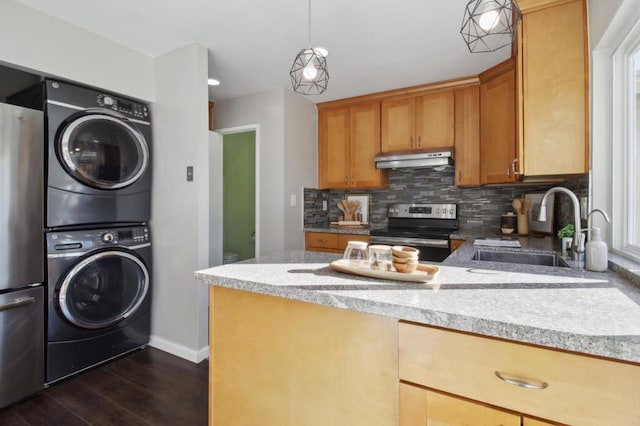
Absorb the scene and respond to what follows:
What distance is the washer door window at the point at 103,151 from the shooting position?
207cm

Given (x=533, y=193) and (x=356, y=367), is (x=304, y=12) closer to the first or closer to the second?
(x=356, y=367)

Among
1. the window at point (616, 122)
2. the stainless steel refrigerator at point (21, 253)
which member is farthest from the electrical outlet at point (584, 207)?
the stainless steel refrigerator at point (21, 253)

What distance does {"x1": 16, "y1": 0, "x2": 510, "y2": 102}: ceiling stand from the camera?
192 cm

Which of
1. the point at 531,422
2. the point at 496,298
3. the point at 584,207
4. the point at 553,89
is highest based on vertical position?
the point at 553,89

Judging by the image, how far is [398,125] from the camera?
339 centimetres

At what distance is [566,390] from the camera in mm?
678

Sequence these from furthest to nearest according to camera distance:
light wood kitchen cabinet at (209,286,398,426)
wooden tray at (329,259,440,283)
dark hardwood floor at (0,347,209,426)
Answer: dark hardwood floor at (0,347,209,426)
wooden tray at (329,259,440,283)
light wood kitchen cabinet at (209,286,398,426)

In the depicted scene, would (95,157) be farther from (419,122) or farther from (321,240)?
→ (419,122)

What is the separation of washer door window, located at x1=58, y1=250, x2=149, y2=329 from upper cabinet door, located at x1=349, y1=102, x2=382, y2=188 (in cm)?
234

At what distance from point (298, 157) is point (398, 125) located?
1143 millimetres

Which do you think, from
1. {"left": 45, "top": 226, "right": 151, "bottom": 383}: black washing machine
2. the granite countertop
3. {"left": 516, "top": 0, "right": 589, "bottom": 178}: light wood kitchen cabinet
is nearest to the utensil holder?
{"left": 516, "top": 0, "right": 589, "bottom": 178}: light wood kitchen cabinet

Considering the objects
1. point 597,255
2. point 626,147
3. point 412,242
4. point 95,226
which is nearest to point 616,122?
point 626,147

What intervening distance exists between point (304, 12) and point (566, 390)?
2.19m

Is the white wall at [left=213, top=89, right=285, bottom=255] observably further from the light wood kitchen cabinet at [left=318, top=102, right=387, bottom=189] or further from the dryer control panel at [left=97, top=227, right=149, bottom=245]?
the dryer control panel at [left=97, top=227, right=149, bottom=245]
